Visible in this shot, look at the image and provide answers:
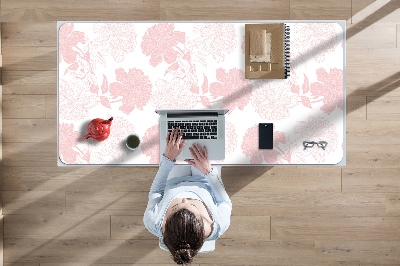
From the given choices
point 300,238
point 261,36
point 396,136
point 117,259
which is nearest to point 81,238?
point 117,259

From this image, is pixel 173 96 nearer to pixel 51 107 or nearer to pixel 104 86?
pixel 104 86

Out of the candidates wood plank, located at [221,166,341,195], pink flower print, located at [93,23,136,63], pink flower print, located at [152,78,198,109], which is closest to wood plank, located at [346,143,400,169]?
wood plank, located at [221,166,341,195]

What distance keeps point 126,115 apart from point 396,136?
1.63 m

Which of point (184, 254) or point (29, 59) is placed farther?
point (29, 59)

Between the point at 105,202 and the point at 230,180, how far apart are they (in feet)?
2.57

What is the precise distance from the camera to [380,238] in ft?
8.10

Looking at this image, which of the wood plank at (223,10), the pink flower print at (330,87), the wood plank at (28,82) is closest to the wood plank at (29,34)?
the wood plank at (28,82)

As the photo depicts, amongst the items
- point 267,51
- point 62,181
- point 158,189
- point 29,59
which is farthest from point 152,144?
point 29,59

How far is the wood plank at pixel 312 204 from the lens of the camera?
2.45 meters

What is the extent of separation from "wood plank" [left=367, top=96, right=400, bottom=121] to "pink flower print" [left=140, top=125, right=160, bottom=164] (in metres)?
1.34

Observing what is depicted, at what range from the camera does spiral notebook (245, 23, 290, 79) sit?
1882 mm

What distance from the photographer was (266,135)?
6.31ft

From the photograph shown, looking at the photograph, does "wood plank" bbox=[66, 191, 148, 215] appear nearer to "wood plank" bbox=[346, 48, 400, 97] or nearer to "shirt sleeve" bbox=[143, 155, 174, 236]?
"shirt sleeve" bbox=[143, 155, 174, 236]

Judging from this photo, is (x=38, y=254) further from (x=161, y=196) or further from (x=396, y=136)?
(x=396, y=136)
